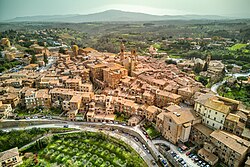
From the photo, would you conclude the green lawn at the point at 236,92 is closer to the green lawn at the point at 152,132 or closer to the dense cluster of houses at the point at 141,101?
the dense cluster of houses at the point at 141,101

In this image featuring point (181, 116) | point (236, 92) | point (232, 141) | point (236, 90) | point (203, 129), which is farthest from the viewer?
point (236, 90)

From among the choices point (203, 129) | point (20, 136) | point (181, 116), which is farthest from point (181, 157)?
point (20, 136)

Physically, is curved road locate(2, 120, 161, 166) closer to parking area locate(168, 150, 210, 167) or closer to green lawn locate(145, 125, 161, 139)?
green lawn locate(145, 125, 161, 139)

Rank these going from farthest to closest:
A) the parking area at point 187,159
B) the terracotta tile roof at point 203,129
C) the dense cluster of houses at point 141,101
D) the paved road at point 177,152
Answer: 1. the terracotta tile roof at point 203,129
2. the dense cluster of houses at point 141,101
3. the paved road at point 177,152
4. the parking area at point 187,159

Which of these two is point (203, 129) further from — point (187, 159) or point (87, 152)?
point (87, 152)

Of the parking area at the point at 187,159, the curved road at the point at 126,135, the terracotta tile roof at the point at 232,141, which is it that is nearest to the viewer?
the terracotta tile roof at the point at 232,141

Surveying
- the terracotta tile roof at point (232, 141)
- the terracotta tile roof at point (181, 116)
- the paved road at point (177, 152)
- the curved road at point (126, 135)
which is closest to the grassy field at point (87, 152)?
the curved road at point (126, 135)

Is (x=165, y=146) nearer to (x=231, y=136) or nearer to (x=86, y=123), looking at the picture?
(x=231, y=136)

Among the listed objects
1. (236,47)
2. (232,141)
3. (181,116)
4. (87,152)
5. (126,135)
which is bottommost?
(87,152)
